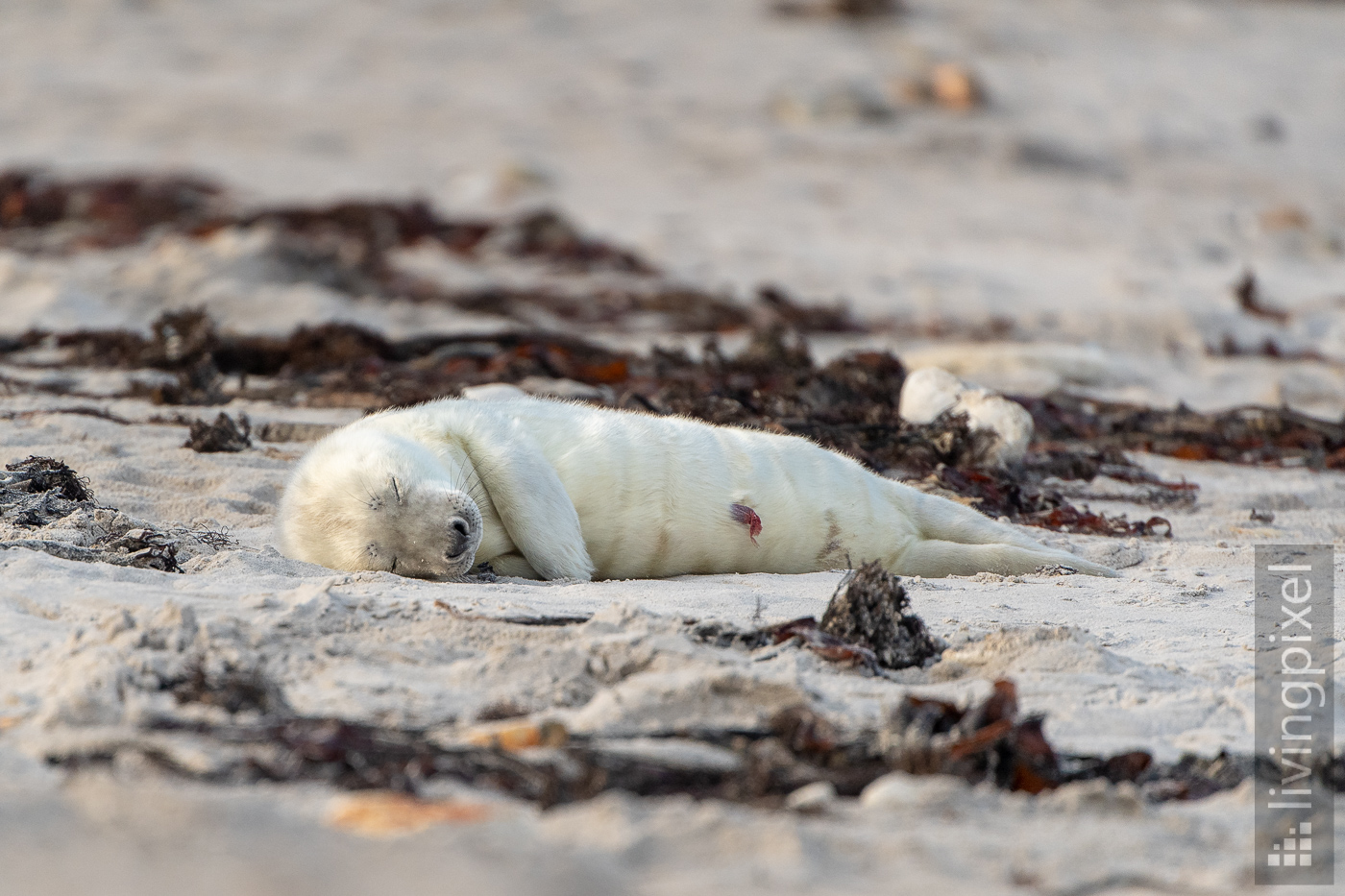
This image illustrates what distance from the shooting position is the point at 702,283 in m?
10.6

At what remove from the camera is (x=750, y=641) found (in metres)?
2.61

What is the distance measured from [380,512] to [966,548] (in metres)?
1.71

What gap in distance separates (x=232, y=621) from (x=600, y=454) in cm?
136

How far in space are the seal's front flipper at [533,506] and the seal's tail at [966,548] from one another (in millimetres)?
1049

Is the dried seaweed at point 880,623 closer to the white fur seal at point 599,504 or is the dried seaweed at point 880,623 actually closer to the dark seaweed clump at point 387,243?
the white fur seal at point 599,504

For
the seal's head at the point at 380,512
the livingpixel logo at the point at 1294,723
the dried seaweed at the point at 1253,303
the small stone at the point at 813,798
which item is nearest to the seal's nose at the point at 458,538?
the seal's head at the point at 380,512

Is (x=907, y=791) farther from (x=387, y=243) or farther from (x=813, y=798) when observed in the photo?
(x=387, y=243)

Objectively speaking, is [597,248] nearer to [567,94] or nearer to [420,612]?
[567,94]

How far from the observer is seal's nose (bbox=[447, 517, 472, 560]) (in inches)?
123

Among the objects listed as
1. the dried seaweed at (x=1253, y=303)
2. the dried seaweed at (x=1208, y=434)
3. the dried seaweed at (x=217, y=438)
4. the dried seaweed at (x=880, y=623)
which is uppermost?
the dried seaweed at (x=1253, y=303)

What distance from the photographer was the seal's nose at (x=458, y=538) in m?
3.13

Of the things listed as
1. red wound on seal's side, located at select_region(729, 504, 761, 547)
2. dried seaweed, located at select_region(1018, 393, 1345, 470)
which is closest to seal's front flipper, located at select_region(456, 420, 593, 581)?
red wound on seal's side, located at select_region(729, 504, 761, 547)

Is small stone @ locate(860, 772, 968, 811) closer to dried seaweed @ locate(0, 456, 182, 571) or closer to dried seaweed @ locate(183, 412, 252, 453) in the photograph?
dried seaweed @ locate(0, 456, 182, 571)

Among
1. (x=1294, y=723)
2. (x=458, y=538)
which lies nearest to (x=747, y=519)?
(x=458, y=538)
